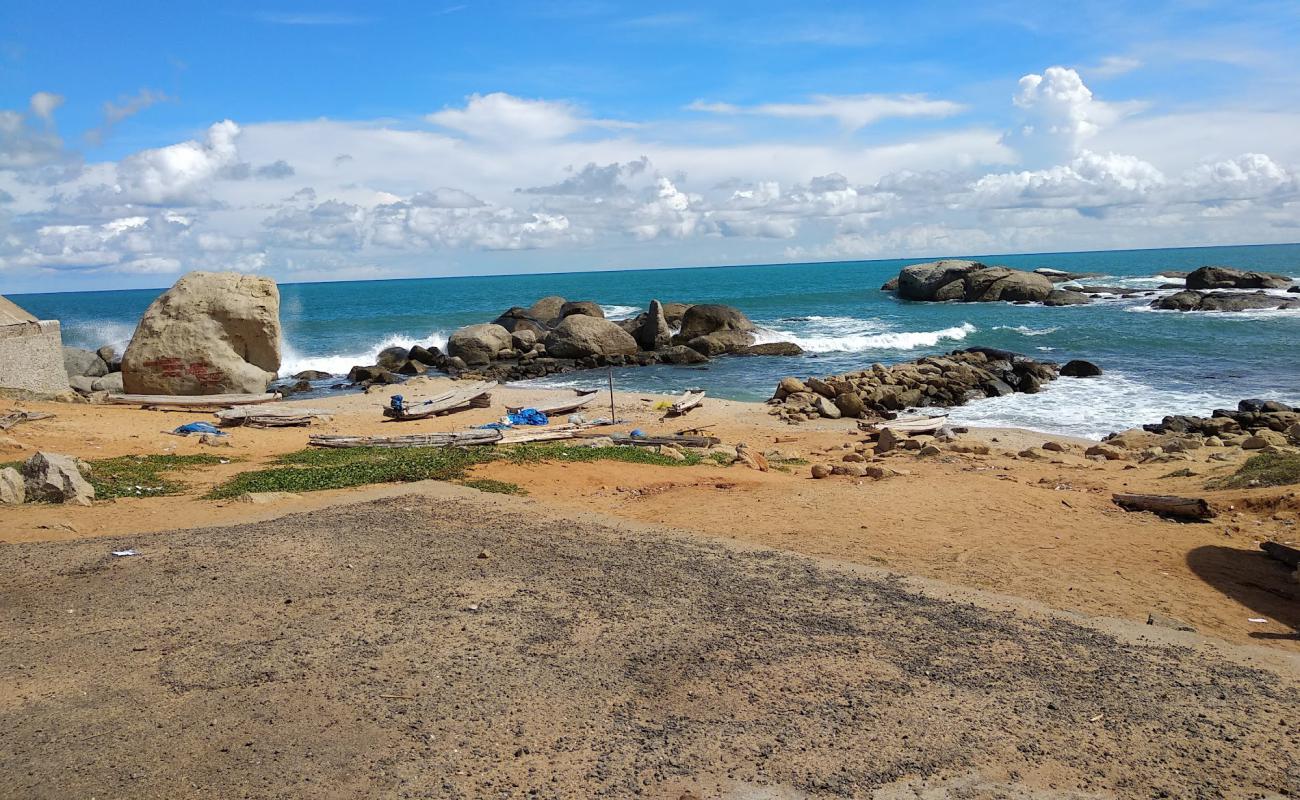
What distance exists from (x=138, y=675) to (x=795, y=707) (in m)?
4.85

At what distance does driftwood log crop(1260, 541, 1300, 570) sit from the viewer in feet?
32.3

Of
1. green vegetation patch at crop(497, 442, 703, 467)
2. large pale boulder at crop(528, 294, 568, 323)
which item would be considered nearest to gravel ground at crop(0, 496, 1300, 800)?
green vegetation patch at crop(497, 442, 703, 467)

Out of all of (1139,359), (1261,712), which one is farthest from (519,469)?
(1139,359)

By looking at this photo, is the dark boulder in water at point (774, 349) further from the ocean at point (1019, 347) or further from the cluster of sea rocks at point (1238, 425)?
the cluster of sea rocks at point (1238, 425)

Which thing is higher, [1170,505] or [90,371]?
[90,371]

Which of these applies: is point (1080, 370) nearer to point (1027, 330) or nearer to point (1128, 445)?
point (1128, 445)

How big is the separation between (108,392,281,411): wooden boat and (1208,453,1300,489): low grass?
823 inches

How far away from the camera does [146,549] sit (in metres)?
10.0

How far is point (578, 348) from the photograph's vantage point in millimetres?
39562

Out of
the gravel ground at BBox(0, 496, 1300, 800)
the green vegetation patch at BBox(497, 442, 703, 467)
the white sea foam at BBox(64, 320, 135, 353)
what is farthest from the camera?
the white sea foam at BBox(64, 320, 135, 353)

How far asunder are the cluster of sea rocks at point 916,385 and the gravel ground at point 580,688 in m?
16.2

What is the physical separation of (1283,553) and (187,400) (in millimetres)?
22047

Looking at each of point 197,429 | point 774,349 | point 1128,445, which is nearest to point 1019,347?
point 774,349

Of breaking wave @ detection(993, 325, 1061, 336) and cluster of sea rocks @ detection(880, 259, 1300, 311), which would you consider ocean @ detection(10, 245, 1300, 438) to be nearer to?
breaking wave @ detection(993, 325, 1061, 336)
